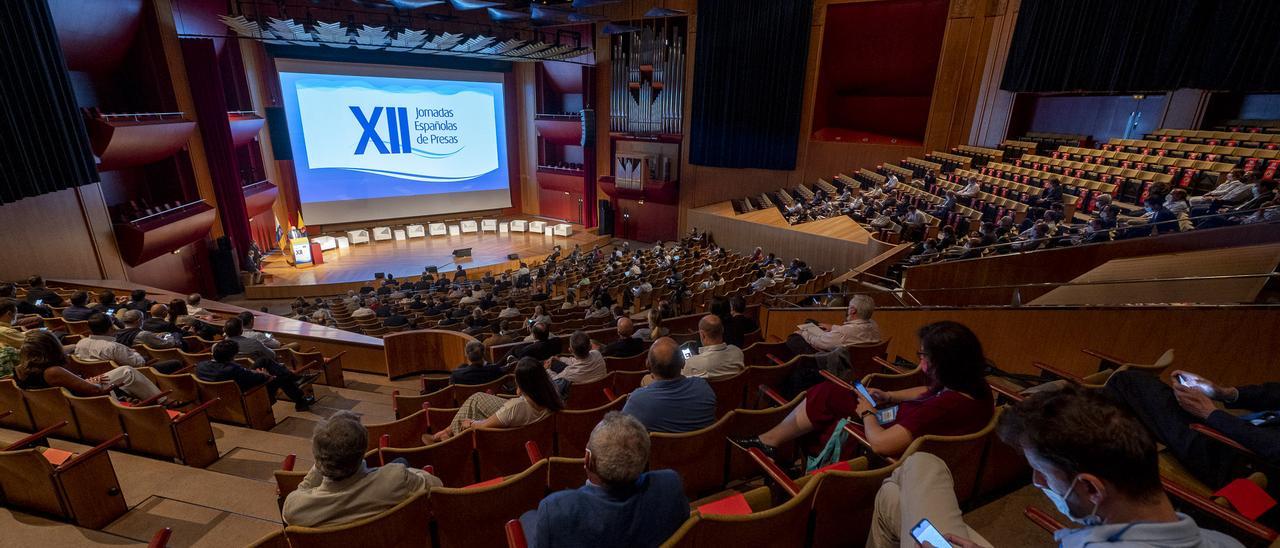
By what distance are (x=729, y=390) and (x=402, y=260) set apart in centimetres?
1411

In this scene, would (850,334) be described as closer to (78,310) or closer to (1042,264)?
(1042,264)

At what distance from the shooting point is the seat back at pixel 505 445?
2744 millimetres

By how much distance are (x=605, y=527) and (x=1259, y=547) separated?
2.10 m

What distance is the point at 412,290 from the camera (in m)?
11.0

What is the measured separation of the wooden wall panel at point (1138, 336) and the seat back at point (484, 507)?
12.7 feet

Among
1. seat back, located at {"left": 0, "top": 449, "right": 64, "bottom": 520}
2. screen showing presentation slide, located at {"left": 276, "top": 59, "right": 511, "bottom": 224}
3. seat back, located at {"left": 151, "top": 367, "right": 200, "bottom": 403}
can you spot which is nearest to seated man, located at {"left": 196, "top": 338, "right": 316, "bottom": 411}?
seat back, located at {"left": 151, "top": 367, "right": 200, "bottom": 403}

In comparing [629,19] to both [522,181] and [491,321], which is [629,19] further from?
[491,321]

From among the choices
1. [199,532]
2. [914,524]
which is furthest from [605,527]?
[199,532]

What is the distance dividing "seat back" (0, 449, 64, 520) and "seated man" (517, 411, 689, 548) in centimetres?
271

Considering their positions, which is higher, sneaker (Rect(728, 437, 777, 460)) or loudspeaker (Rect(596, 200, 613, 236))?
sneaker (Rect(728, 437, 777, 460))

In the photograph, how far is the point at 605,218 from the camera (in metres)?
19.3

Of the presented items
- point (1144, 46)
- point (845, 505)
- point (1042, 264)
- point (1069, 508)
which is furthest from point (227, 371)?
point (1144, 46)

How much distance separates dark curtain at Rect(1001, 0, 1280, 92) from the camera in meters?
9.51

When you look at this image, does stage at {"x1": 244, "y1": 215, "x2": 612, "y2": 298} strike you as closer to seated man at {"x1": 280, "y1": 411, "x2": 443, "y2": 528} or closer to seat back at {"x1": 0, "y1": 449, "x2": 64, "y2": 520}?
seat back at {"x1": 0, "y1": 449, "x2": 64, "y2": 520}
